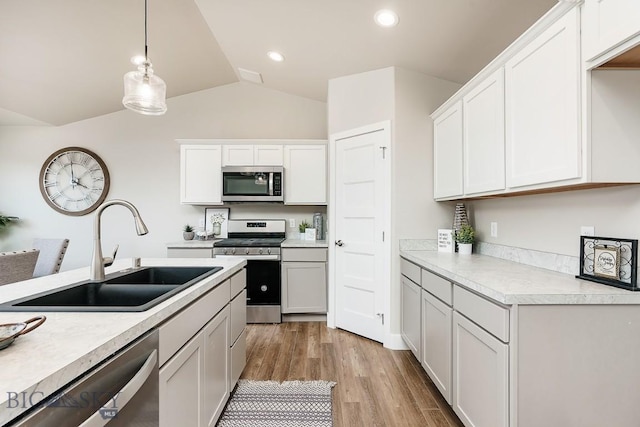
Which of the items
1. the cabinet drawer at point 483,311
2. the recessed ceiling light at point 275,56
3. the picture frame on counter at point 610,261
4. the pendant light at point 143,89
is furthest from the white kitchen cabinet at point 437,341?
the recessed ceiling light at point 275,56

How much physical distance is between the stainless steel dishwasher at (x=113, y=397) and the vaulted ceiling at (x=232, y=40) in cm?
252

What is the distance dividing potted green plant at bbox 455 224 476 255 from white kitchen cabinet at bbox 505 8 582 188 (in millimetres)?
867

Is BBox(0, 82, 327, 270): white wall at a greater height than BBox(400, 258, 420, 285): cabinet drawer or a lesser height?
greater

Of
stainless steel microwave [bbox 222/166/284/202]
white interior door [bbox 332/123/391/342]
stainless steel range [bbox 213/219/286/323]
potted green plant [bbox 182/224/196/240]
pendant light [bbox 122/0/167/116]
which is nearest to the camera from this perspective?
pendant light [bbox 122/0/167/116]

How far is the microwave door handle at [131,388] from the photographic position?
0.70 meters

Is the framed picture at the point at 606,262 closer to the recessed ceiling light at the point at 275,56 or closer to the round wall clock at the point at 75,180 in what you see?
the recessed ceiling light at the point at 275,56

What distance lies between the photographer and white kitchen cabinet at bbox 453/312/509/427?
1.30 metres

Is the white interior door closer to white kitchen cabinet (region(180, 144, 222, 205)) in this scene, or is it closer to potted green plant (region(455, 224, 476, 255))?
potted green plant (region(455, 224, 476, 255))

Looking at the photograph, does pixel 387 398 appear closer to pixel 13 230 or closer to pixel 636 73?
pixel 636 73

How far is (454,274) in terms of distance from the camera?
171 centimetres

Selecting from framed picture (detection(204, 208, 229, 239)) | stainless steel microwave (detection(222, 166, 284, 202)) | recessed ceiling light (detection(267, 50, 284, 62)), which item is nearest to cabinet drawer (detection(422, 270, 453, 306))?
stainless steel microwave (detection(222, 166, 284, 202))

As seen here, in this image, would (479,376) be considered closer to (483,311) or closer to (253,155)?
(483,311)

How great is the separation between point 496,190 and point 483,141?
14.4 inches

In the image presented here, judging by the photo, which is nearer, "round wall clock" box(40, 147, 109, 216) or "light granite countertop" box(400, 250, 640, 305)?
"light granite countertop" box(400, 250, 640, 305)
